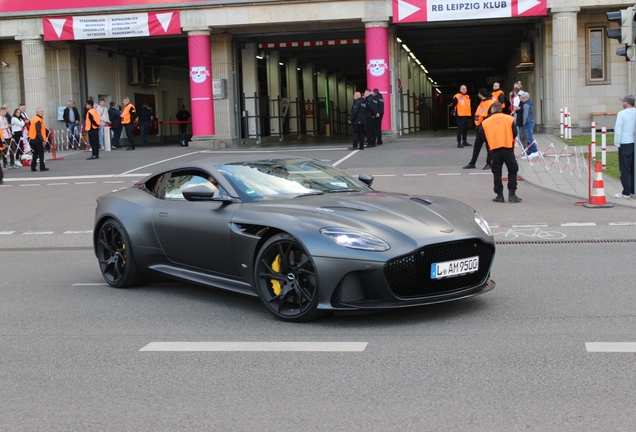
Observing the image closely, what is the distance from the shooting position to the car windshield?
285 inches

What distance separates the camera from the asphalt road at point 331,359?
4.35 metres

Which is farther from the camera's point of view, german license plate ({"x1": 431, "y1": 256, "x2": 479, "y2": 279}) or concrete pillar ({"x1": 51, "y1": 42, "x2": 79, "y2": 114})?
concrete pillar ({"x1": 51, "y1": 42, "x2": 79, "y2": 114})

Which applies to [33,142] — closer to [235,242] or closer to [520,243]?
[520,243]

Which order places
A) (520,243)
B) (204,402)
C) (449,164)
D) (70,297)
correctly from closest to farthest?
(204,402) → (70,297) → (520,243) → (449,164)

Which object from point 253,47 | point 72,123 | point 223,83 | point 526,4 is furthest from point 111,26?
point 526,4

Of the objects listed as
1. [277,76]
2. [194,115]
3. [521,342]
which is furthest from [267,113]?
[521,342]

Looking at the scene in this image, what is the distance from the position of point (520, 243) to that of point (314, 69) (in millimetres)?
39959

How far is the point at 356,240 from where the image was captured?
611cm

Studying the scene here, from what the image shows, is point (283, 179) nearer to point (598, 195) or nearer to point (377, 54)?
point (598, 195)

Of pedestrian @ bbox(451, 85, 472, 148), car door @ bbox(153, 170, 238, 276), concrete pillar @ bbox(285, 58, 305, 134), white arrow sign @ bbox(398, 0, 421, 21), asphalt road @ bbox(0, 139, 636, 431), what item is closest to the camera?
asphalt road @ bbox(0, 139, 636, 431)

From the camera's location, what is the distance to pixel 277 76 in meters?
40.0

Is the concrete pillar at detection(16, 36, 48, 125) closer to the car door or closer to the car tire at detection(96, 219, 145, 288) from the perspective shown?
the car tire at detection(96, 219, 145, 288)

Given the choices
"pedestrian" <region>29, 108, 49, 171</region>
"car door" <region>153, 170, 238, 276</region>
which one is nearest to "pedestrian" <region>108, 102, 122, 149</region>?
"pedestrian" <region>29, 108, 49, 171</region>

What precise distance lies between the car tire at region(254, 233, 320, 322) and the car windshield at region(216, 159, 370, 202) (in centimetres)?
73
